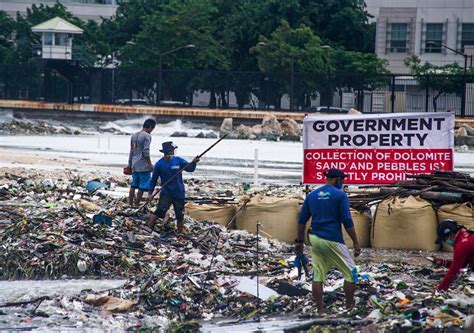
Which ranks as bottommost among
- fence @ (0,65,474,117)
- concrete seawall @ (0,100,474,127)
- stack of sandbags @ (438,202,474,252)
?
stack of sandbags @ (438,202,474,252)

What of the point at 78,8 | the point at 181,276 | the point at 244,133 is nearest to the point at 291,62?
the point at 244,133

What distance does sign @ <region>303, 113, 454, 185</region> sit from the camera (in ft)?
56.0

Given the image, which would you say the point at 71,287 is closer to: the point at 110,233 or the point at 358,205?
the point at 110,233

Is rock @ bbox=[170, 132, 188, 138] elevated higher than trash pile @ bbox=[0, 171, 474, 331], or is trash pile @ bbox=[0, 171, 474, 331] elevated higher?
rock @ bbox=[170, 132, 188, 138]

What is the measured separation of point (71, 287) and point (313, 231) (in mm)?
3381

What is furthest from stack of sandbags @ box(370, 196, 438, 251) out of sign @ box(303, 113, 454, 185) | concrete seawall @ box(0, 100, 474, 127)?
concrete seawall @ box(0, 100, 474, 127)

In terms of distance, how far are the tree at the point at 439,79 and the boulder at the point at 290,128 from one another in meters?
11.1

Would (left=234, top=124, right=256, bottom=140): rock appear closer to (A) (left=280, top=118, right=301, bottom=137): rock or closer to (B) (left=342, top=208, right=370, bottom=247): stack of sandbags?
(A) (left=280, top=118, right=301, bottom=137): rock

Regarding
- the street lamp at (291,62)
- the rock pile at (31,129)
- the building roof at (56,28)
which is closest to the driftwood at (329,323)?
the rock pile at (31,129)

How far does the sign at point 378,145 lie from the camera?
17078 mm

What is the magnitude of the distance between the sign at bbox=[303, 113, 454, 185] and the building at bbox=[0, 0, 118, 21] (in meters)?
81.5

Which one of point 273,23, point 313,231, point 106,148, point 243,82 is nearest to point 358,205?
point 313,231

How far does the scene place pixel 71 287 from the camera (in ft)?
42.5

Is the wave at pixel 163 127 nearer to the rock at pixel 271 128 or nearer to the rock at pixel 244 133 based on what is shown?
the rock at pixel 244 133
